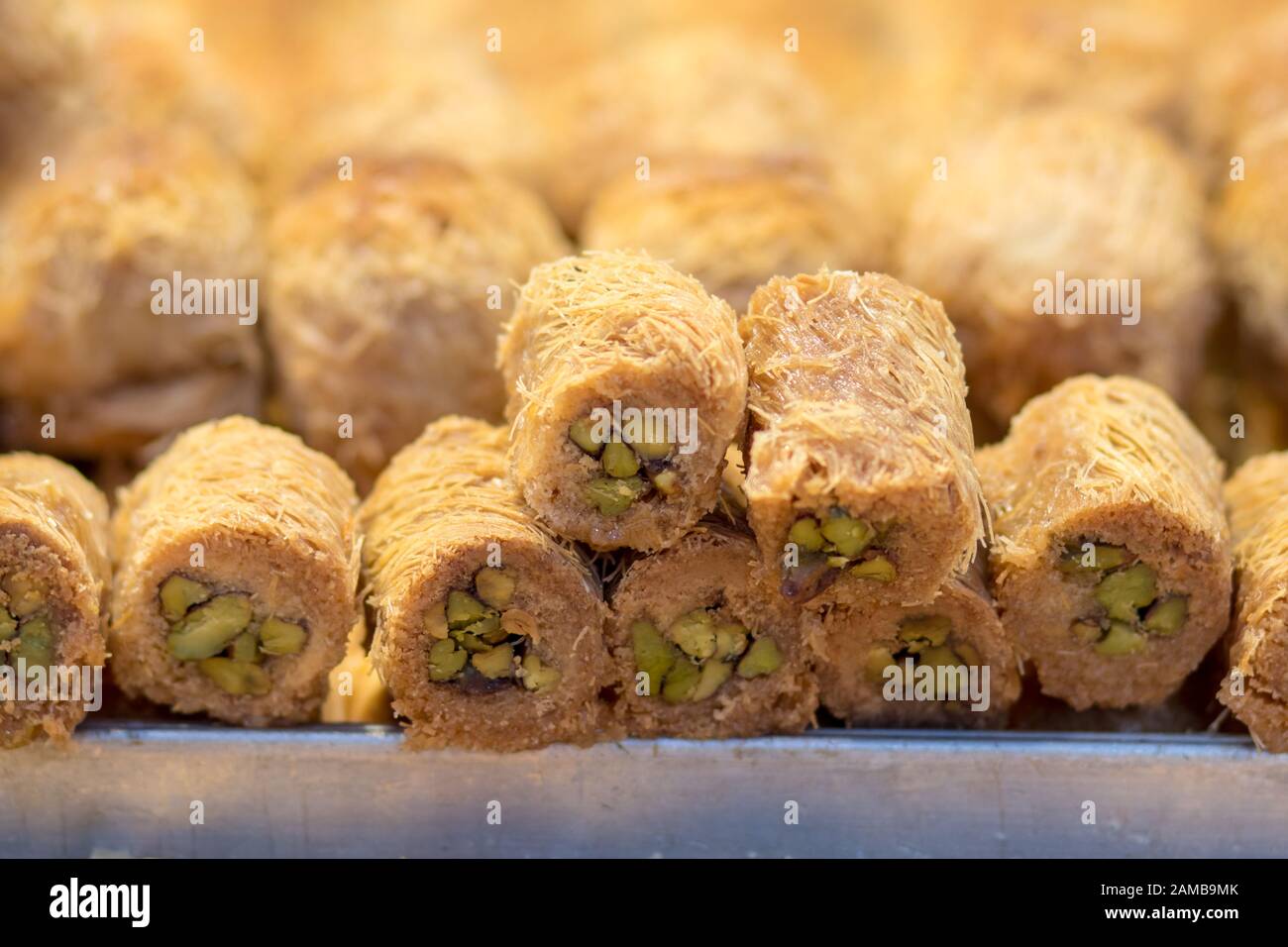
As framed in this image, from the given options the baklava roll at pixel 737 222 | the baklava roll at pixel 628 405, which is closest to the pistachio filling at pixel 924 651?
the baklava roll at pixel 628 405

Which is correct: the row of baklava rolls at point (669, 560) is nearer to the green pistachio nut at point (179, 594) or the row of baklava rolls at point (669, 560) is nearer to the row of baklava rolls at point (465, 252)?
the green pistachio nut at point (179, 594)

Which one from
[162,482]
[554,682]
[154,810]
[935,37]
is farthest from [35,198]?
[935,37]

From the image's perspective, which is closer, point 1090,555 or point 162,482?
point 1090,555

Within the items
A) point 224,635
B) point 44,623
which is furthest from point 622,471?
point 44,623

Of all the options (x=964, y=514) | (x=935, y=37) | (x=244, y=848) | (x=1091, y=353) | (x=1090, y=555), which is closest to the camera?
(x=964, y=514)

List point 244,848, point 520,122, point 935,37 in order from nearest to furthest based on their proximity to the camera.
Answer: point 244,848, point 520,122, point 935,37

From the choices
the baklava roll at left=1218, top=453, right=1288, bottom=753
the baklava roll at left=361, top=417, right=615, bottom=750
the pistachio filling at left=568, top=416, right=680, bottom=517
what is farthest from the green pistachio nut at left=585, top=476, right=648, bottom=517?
the baklava roll at left=1218, top=453, right=1288, bottom=753

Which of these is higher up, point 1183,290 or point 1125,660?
point 1183,290

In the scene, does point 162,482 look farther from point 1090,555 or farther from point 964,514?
point 1090,555
